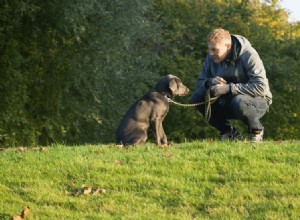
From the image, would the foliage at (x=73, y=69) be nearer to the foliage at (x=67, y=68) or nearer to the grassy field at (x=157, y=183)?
the foliage at (x=67, y=68)

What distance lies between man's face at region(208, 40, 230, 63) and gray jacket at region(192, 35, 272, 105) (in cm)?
11

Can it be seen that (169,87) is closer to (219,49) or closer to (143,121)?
(143,121)

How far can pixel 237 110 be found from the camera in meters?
12.1

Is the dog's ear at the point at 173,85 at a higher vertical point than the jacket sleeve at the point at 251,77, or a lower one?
lower

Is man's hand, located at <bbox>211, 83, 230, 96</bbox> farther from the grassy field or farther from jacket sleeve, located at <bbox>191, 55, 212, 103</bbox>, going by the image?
the grassy field

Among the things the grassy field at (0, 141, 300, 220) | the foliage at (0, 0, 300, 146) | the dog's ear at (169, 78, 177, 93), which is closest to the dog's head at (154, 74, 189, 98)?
the dog's ear at (169, 78, 177, 93)

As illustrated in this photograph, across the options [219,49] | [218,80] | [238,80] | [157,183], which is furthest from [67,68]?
[157,183]

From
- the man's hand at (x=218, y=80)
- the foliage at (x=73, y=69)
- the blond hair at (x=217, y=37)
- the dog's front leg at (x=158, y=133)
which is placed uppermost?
the blond hair at (x=217, y=37)

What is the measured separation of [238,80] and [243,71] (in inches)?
8.0

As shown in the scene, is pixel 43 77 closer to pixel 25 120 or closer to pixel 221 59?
pixel 25 120

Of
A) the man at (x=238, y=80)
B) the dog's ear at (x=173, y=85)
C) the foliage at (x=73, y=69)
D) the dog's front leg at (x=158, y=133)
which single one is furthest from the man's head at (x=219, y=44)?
the foliage at (x=73, y=69)

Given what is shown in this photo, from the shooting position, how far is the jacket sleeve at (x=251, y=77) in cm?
1205

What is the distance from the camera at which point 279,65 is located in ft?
116

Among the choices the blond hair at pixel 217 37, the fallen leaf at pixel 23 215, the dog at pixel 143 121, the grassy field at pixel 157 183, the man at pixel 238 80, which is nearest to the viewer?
the fallen leaf at pixel 23 215
